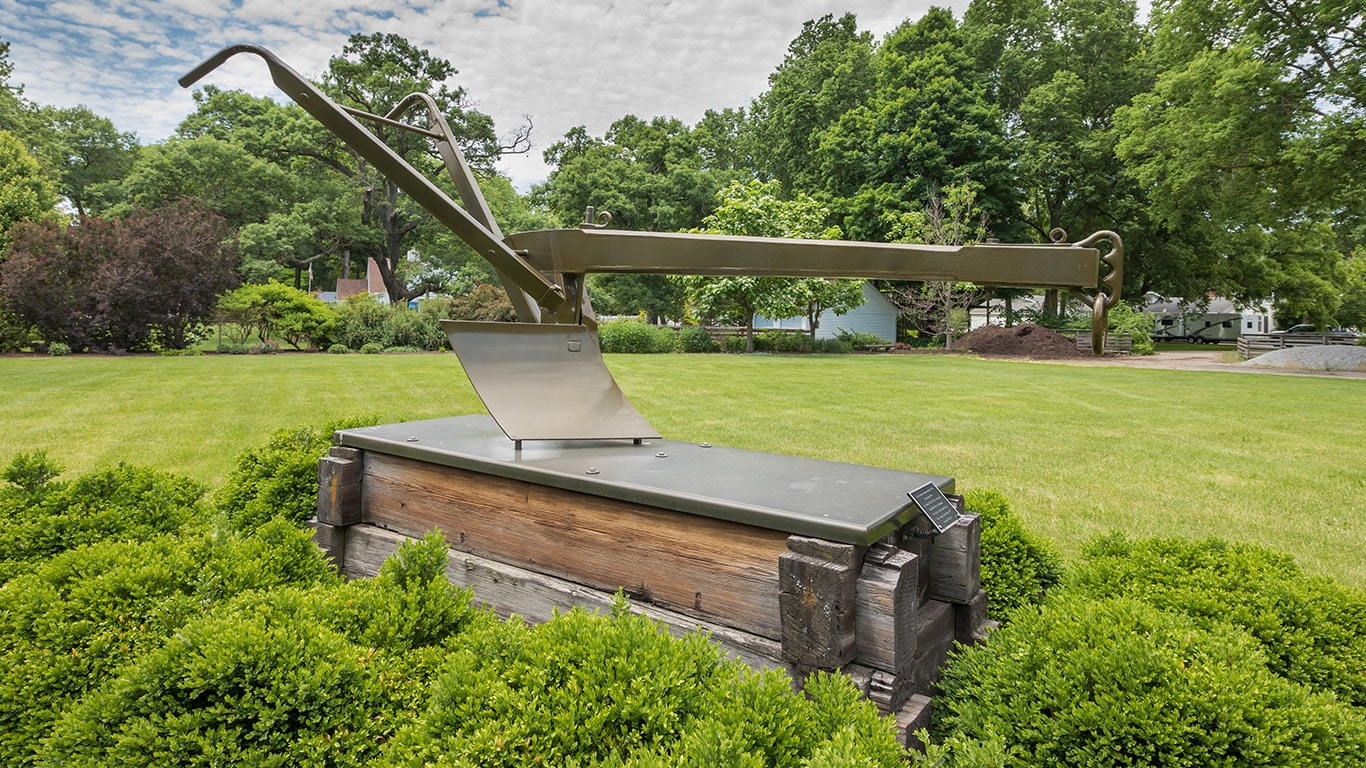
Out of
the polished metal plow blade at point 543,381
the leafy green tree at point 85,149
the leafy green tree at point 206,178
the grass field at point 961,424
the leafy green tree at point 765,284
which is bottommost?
the grass field at point 961,424

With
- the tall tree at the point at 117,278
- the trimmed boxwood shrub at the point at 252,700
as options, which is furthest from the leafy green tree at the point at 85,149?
the trimmed boxwood shrub at the point at 252,700

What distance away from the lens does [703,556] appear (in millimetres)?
2107

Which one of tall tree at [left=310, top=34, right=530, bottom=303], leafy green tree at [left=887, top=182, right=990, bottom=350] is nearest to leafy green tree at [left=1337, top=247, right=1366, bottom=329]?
leafy green tree at [left=887, top=182, right=990, bottom=350]

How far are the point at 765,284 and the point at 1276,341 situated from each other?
19.5 meters

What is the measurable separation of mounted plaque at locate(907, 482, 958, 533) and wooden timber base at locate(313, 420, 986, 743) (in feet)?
0.22

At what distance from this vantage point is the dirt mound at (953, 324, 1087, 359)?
79.0 feet

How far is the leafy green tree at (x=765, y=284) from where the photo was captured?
2414 centimetres

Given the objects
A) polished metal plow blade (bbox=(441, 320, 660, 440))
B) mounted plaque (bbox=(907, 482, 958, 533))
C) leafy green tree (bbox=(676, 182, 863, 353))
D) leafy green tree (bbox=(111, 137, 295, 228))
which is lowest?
mounted plaque (bbox=(907, 482, 958, 533))

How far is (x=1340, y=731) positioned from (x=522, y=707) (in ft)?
6.62

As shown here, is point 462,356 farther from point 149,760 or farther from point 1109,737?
point 1109,737

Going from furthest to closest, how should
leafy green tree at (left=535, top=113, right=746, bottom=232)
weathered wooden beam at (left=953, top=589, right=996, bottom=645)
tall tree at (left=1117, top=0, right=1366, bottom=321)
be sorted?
leafy green tree at (left=535, top=113, right=746, bottom=232), tall tree at (left=1117, top=0, right=1366, bottom=321), weathered wooden beam at (left=953, top=589, right=996, bottom=645)

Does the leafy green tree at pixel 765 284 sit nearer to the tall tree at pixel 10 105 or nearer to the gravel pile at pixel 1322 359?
the gravel pile at pixel 1322 359

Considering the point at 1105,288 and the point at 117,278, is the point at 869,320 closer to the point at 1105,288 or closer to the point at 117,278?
the point at 117,278

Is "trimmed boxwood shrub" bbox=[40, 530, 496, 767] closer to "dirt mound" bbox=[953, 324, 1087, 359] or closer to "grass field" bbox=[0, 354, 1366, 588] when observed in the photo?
"grass field" bbox=[0, 354, 1366, 588]
